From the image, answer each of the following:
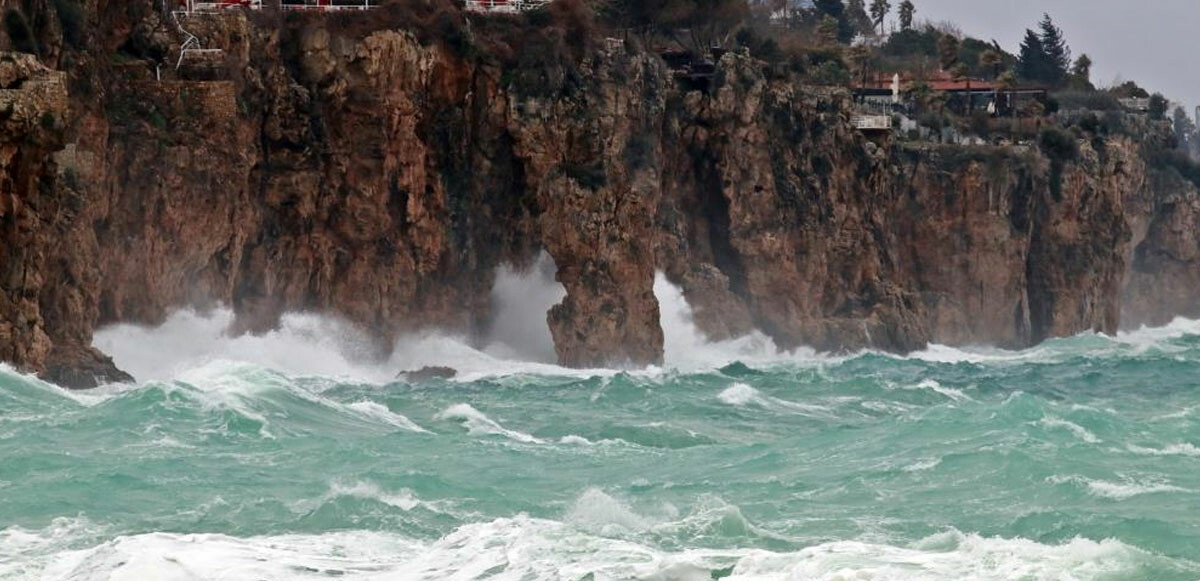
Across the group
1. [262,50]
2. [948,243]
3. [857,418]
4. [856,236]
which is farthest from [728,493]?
[948,243]

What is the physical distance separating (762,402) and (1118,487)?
17194mm

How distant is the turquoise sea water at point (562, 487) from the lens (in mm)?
22344

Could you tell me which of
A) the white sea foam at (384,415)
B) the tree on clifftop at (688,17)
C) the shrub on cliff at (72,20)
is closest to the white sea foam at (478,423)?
the white sea foam at (384,415)

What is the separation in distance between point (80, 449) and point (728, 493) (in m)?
8.25

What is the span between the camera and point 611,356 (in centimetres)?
5216

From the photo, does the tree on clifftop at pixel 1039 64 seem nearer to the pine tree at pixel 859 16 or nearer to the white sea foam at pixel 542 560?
the pine tree at pixel 859 16

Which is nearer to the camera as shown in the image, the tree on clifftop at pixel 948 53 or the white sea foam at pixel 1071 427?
the white sea foam at pixel 1071 427

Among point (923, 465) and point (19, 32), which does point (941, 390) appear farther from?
point (19, 32)

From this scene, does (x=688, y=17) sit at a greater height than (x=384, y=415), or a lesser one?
greater

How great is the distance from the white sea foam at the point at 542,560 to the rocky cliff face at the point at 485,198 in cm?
1292

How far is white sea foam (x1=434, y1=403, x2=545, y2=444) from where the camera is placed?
35.2 meters

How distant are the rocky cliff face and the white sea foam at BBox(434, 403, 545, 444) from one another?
5.83 m

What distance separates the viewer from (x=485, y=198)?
5306cm

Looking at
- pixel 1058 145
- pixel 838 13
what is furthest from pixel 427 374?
pixel 838 13
